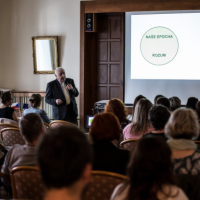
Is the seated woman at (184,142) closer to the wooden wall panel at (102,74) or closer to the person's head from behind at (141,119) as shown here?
the person's head from behind at (141,119)

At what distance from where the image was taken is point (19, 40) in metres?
7.61

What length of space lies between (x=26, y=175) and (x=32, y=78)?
237 inches

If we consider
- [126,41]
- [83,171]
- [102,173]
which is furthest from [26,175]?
[126,41]

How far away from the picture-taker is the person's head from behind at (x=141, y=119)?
3.26 meters

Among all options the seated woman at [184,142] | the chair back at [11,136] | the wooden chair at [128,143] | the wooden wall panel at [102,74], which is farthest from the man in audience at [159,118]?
the wooden wall panel at [102,74]

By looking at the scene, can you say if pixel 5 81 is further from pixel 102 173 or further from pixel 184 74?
pixel 102 173

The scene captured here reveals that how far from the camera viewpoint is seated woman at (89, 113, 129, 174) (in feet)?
6.40

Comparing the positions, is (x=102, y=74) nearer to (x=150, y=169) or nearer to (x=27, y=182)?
(x=27, y=182)

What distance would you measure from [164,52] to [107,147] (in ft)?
17.9

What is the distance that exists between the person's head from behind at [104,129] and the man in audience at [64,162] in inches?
44.7

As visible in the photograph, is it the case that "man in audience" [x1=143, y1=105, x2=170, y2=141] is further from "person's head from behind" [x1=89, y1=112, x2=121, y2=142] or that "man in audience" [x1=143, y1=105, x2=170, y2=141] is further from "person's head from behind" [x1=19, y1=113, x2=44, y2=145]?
"person's head from behind" [x1=19, y1=113, x2=44, y2=145]

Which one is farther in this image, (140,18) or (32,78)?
(32,78)

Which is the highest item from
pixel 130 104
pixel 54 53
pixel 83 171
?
pixel 54 53

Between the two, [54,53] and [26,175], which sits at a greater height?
[54,53]
